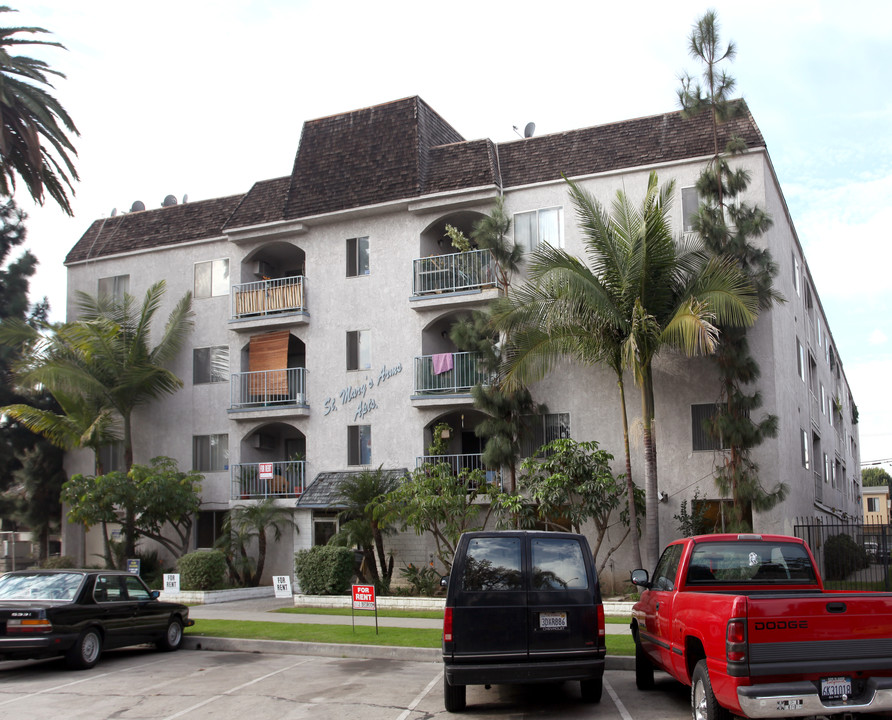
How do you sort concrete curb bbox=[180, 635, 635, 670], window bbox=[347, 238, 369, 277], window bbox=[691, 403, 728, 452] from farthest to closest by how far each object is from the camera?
window bbox=[347, 238, 369, 277] < window bbox=[691, 403, 728, 452] < concrete curb bbox=[180, 635, 635, 670]

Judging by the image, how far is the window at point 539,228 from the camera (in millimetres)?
23766

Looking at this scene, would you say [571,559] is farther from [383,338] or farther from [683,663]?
[383,338]

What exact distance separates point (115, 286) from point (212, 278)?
4.21 m

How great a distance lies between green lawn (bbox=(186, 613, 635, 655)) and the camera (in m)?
14.3

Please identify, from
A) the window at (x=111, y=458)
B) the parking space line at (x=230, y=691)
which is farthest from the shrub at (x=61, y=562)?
the parking space line at (x=230, y=691)

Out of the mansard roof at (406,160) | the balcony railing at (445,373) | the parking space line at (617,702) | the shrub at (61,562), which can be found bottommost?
the parking space line at (617,702)

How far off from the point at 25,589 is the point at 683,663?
32.9ft

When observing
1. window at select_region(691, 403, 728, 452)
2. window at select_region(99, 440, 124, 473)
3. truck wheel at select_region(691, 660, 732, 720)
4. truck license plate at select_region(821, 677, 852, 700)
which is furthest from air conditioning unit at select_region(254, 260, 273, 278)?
truck license plate at select_region(821, 677, 852, 700)

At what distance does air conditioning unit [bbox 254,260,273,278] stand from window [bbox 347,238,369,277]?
12.7 ft

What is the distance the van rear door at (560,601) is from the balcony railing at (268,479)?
1736 centimetres

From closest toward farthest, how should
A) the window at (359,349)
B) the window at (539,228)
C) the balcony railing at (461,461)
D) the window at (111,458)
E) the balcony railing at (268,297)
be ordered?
the balcony railing at (461,461) < the window at (539,228) < the window at (359,349) < the balcony railing at (268,297) < the window at (111,458)

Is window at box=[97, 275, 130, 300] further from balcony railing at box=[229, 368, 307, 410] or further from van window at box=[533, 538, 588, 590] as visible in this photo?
van window at box=[533, 538, 588, 590]

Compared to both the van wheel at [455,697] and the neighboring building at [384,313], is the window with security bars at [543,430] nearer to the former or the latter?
the neighboring building at [384,313]

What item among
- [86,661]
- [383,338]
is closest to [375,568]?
[383,338]
